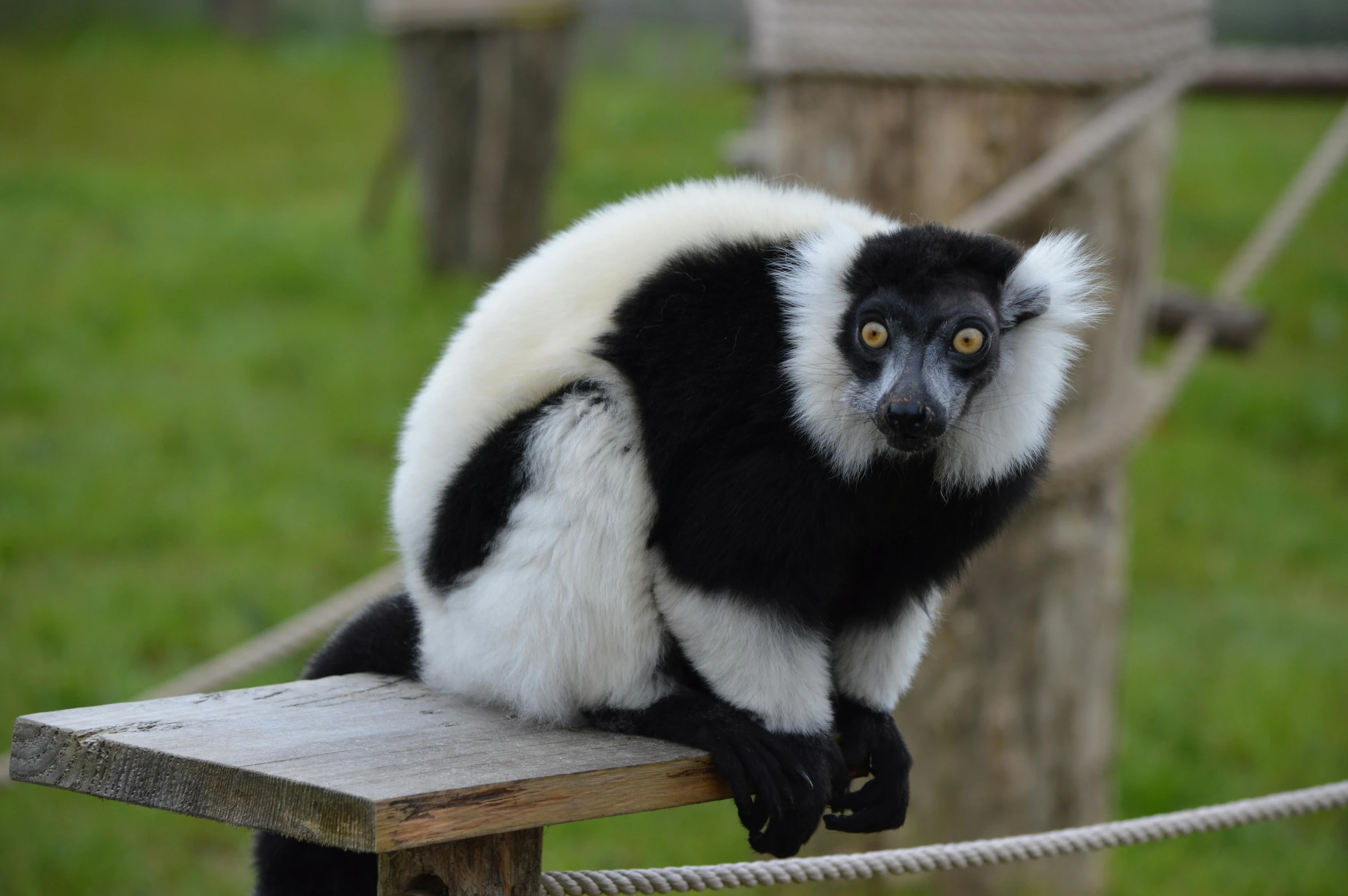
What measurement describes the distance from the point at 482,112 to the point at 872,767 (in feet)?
21.7

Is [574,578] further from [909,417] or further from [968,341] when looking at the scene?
[968,341]

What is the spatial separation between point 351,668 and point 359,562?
3405 mm

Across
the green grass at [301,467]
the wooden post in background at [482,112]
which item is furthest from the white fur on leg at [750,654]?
the wooden post in background at [482,112]

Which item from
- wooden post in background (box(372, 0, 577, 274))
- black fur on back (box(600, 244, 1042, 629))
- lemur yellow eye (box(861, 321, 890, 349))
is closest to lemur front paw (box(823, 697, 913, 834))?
black fur on back (box(600, 244, 1042, 629))

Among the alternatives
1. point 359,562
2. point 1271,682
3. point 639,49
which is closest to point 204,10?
point 639,49

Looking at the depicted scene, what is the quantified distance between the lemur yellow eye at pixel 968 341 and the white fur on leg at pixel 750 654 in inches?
22.3

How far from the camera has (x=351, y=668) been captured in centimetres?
290

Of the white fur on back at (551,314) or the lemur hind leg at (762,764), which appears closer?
the lemur hind leg at (762,764)

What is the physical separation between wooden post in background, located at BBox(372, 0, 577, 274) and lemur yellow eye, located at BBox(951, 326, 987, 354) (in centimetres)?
646

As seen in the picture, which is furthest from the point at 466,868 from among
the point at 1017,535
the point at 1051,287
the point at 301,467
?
the point at 301,467

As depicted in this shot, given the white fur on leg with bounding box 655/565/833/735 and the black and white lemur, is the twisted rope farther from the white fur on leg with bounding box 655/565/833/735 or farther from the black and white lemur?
the white fur on leg with bounding box 655/565/833/735

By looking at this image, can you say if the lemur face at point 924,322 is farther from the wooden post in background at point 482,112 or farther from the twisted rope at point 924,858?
the wooden post in background at point 482,112

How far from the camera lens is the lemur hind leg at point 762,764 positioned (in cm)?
236

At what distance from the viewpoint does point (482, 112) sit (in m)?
8.54
